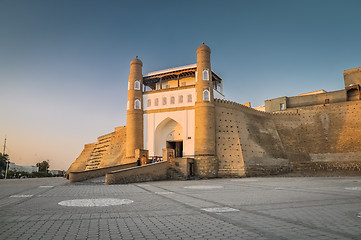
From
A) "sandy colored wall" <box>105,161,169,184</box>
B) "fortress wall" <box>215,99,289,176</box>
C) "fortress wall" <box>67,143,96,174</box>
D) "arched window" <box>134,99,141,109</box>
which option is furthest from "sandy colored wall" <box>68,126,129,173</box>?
"fortress wall" <box>215,99,289,176</box>

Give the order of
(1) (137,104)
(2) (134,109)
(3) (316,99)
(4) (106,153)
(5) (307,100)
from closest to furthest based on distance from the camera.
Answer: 1. (2) (134,109)
2. (1) (137,104)
3. (4) (106,153)
4. (3) (316,99)
5. (5) (307,100)

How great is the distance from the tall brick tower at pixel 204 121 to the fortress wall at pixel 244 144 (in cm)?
83

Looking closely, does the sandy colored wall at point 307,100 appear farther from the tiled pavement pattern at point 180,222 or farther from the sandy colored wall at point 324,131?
the tiled pavement pattern at point 180,222

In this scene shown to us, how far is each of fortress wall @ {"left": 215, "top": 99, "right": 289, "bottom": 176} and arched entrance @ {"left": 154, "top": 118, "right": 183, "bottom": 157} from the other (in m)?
4.33

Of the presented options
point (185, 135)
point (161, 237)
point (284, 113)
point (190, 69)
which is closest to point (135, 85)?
point (190, 69)

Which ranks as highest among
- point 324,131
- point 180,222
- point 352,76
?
point 352,76

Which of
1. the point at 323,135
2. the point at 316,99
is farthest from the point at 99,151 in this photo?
the point at 316,99

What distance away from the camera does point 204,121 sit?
23.5m

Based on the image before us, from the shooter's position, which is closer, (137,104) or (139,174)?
(139,174)

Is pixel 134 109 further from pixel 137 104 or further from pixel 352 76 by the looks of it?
pixel 352 76

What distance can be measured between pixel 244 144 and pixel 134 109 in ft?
37.3

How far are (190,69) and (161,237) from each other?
24.1 meters

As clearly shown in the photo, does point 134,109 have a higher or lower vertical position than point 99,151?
higher

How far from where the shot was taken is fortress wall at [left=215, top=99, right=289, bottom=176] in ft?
77.0
